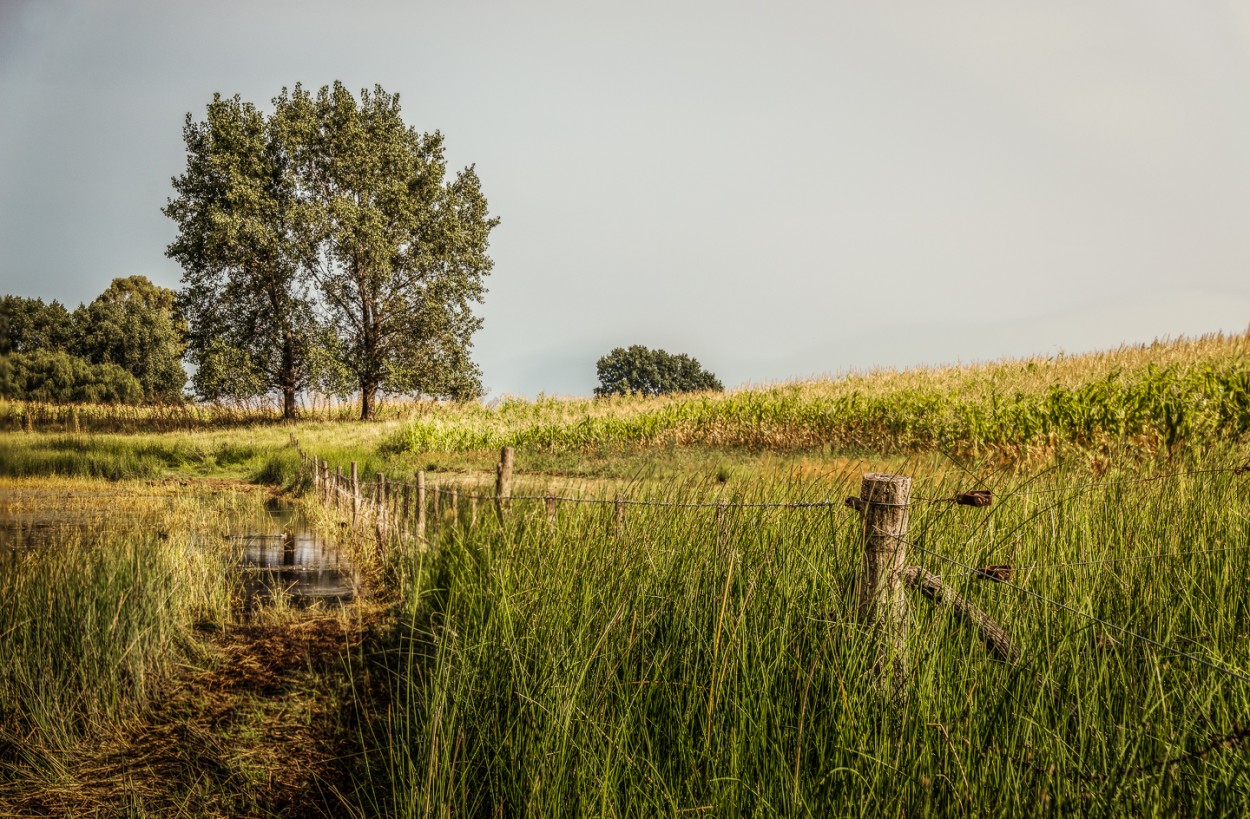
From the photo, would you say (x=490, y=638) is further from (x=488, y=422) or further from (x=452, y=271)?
(x=452, y=271)

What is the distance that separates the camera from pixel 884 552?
7.68 feet

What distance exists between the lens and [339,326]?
32.5 meters

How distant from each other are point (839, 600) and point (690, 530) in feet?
2.67

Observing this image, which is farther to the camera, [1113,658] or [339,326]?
[339,326]

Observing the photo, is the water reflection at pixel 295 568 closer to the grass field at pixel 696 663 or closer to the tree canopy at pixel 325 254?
the grass field at pixel 696 663

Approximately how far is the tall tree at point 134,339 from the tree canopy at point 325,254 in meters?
9.18

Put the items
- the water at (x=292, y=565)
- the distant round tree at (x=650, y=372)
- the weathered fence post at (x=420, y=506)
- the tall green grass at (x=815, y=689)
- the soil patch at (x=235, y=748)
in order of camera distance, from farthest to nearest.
Answer: the distant round tree at (x=650, y=372)
the water at (x=292, y=565)
the weathered fence post at (x=420, y=506)
the soil patch at (x=235, y=748)
the tall green grass at (x=815, y=689)

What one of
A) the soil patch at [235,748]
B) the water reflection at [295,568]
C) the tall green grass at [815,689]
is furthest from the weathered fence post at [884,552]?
the water reflection at [295,568]

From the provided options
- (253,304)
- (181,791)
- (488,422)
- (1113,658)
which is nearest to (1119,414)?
(1113,658)

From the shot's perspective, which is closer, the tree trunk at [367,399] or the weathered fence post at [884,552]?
the weathered fence post at [884,552]

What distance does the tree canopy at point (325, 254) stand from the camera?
101 ft

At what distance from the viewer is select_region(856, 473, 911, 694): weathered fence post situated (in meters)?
2.29

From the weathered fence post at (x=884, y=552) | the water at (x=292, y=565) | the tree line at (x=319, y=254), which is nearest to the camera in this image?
the weathered fence post at (x=884, y=552)

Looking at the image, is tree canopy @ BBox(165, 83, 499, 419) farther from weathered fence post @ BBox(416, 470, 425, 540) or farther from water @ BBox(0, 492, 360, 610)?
weathered fence post @ BBox(416, 470, 425, 540)
